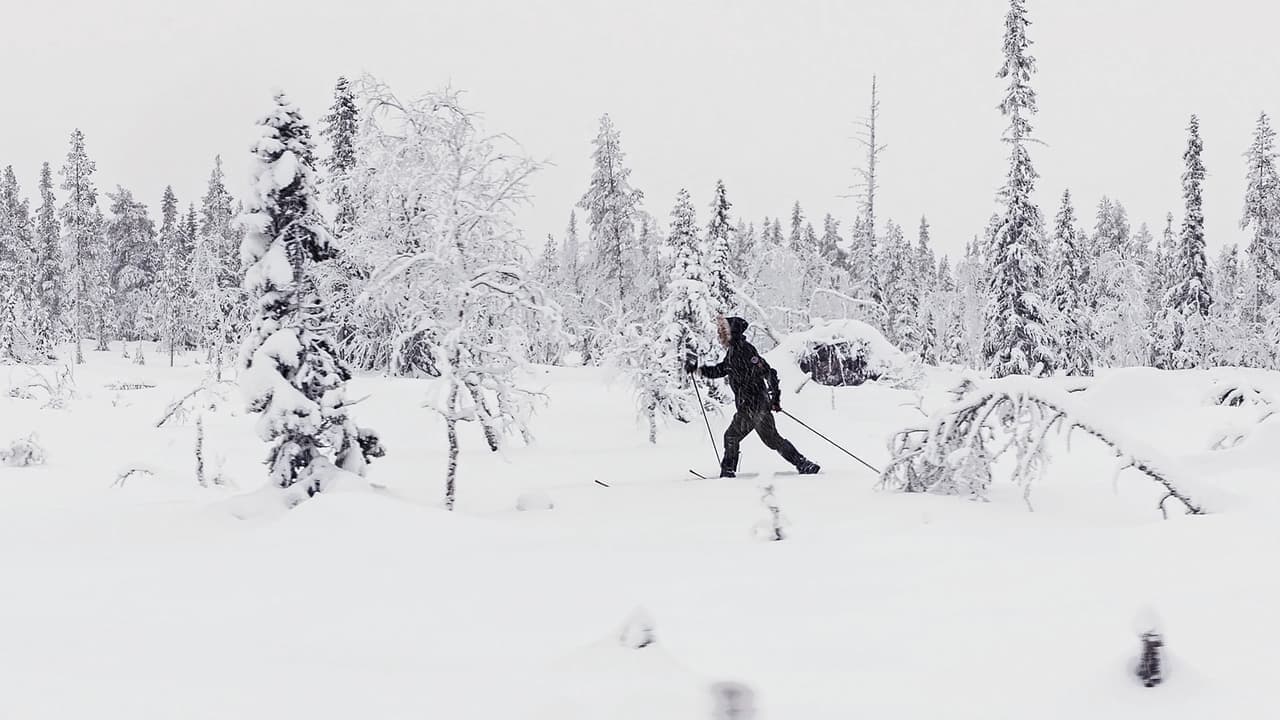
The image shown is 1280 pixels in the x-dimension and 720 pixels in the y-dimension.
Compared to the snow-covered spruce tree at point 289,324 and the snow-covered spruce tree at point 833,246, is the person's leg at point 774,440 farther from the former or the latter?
the snow-covered spruce tree at point 833,246

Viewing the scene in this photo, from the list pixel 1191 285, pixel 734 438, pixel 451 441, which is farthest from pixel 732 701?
pixel 1191 285

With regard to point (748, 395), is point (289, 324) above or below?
above

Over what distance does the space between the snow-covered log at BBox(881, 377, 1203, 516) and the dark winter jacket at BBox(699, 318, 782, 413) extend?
80.0 inches

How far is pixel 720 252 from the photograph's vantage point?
23.8 m

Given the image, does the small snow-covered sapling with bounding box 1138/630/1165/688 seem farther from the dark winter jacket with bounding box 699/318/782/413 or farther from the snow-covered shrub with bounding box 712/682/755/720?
the dark winter jacket with bounding box 699/318/782/413

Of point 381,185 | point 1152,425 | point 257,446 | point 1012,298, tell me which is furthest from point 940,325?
point 381,185

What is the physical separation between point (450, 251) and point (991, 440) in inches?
196

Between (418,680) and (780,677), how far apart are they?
4.93 feet

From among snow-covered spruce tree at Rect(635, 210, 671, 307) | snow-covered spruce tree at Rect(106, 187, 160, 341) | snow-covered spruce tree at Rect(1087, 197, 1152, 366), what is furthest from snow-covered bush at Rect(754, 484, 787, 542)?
snow-covered spruce tree at Rect(106, 187, 160, 341)

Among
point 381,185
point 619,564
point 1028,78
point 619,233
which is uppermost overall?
point 1028,78

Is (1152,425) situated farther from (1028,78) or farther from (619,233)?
(619,233)

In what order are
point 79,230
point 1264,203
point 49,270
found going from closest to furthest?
point 1264,203 < point 79,230 < point 49,270

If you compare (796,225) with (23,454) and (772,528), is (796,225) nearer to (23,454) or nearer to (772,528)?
(23,454)

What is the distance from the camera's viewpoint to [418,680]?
3115 millimetres
